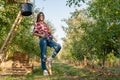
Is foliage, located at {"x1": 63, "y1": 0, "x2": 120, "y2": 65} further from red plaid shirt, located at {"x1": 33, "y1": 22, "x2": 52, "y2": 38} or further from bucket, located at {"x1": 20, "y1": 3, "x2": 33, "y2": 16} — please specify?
bucket, located at {"x1": 20, "y1": 3, "x2": 33, "y2": 16}

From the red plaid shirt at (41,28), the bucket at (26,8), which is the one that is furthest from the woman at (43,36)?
the bucket at (26,8)

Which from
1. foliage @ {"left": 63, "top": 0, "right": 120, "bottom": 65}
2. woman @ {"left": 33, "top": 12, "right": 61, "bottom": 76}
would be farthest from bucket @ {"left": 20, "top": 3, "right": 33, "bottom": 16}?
foliage @ {"left": 63, "top": 0, "right": 120, "bottom": 65}

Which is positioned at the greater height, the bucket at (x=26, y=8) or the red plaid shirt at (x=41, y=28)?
the bucket at (x=26, y=8)

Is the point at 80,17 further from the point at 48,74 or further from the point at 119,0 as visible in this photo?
the point at 48,74

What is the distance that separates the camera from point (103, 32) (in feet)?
135

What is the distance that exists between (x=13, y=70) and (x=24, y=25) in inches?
181

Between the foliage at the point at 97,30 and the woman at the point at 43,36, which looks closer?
the woman at the point at 43,36

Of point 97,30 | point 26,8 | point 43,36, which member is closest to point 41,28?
point 43,36

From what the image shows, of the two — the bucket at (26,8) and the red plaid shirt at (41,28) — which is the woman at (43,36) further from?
the bucket at (26,8)

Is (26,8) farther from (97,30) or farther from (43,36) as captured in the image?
(97,30)

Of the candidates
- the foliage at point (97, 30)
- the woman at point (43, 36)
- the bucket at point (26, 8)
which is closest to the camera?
the bucket at point (26, 8)

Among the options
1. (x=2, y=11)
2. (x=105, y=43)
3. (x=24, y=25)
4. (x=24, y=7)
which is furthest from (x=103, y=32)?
(x=24, y=7)

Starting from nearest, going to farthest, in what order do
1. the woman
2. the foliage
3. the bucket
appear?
the bucket → the woman → the foliage

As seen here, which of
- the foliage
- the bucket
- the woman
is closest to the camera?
the bucket
